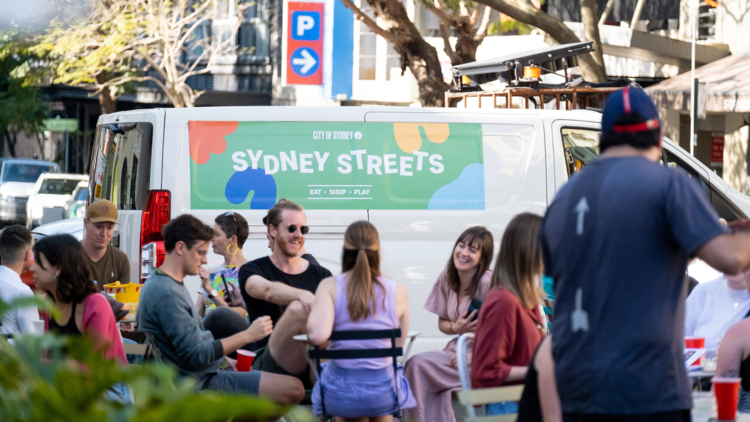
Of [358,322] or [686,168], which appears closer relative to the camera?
[358,322]

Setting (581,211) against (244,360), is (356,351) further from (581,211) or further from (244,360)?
(581,211)

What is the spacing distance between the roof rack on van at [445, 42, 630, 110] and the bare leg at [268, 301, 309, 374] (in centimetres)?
424

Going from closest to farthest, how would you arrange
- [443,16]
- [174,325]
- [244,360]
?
[174,325] < [244,360] < [443,16]

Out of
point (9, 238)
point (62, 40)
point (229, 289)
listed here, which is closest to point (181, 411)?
point (9, 238)

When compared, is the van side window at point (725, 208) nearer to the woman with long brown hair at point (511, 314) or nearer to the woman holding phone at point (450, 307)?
the woman holding phone at point (450, 307)

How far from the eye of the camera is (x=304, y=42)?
18.7 metres

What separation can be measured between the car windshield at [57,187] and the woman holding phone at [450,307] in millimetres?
17428

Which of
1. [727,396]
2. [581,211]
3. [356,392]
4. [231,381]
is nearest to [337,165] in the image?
[231,381]

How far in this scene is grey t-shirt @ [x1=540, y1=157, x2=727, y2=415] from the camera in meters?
2.29

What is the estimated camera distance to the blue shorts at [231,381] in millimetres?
4582

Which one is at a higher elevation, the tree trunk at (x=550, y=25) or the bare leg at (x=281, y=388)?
the tree trunk at (x=550, y=25)

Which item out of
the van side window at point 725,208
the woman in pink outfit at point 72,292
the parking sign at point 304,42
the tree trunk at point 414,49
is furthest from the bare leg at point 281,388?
the parking sign at point 304,42

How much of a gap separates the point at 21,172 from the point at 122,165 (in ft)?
61.2

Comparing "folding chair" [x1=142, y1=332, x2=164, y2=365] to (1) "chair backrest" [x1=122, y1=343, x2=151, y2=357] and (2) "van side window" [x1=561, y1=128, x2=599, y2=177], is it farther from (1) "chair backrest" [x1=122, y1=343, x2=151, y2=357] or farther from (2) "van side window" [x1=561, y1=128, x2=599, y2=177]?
(2) "van side window" [x1=561, y1=128, x2=599, y2=177]
